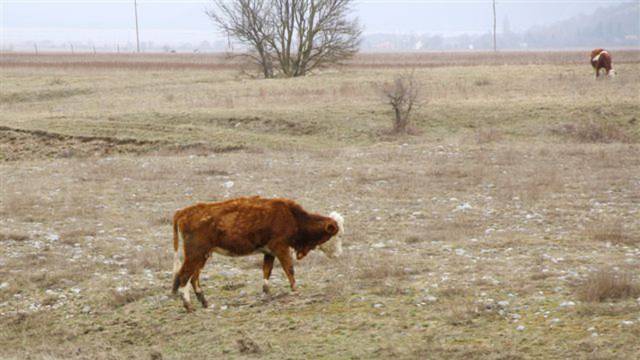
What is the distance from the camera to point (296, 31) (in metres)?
55.4

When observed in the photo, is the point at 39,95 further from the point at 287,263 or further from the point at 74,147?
the point at 287,263

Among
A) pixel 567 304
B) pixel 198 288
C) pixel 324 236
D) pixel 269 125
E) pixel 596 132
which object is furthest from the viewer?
pixel 269 125

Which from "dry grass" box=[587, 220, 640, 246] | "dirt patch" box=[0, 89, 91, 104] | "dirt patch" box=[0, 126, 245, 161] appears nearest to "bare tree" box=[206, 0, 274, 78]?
"dirt patch" box=[0, 89, 91, 104]

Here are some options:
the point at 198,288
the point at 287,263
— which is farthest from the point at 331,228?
the point at 198,288

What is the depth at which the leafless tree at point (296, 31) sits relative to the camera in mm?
54219

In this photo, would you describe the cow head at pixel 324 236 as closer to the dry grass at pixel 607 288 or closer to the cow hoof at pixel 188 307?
the cow hoof at pixel 188 307

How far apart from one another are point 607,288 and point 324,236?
370cm

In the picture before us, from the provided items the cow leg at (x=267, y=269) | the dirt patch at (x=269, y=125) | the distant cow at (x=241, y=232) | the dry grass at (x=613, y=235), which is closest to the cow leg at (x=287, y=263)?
the distant cow at (x=241, y=232)

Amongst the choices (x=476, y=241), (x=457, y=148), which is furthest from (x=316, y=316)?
(x=457, y=148)

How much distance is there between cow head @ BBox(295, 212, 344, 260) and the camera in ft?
37.8

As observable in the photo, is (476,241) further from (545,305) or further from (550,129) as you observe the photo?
(550,129)

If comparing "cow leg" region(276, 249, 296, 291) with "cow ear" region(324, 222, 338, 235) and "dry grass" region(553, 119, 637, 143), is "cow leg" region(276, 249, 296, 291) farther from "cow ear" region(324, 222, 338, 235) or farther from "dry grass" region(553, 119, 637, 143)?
"dry grass" region(553, 119, 637, 143)

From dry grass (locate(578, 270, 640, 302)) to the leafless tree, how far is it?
43899 millimetres

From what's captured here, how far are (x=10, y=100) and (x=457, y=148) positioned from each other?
27.9m
